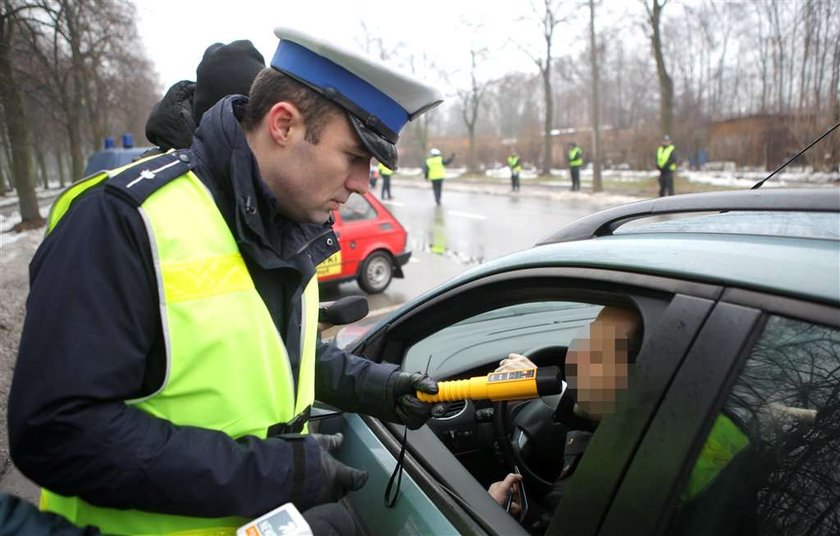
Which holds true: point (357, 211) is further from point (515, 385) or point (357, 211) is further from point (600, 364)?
point (600, 364)

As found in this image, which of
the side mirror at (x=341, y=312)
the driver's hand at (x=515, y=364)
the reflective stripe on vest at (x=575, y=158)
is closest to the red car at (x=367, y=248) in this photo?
the side mirror at (x=341, y=312)

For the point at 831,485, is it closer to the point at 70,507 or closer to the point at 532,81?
the point at 70,507

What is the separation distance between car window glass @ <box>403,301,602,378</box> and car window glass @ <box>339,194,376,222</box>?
4.48m

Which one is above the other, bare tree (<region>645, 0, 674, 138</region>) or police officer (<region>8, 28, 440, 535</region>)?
bare tree (<region>645, 0, 674, 138</region>)

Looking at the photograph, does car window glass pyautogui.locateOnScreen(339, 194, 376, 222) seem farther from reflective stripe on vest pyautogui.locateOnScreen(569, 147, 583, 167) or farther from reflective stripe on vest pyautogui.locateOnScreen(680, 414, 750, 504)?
reflective stripe on vest pyautogui.locateOnScreen(569, 147, 583, 167)

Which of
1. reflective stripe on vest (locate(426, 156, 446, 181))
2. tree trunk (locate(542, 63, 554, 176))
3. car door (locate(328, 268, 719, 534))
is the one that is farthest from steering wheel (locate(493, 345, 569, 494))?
tree trunk (locate(542, 63, 554, 176))

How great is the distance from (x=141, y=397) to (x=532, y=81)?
42263 mm

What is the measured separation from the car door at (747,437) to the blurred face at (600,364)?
0.18 metres

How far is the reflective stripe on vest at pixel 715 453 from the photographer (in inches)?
40.3

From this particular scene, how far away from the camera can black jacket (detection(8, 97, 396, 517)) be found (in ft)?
3.30

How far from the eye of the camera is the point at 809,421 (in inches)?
41.6

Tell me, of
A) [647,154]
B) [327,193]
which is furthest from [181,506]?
[647,154]

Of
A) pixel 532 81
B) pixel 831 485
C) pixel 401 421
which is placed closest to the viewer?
pixel 831 485

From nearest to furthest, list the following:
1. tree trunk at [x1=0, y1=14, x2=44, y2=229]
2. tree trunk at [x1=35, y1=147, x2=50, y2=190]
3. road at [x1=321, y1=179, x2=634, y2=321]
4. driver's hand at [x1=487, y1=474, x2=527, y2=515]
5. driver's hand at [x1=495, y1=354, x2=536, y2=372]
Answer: driver's hand at [x1=495, y1=354, x2=536, y2=372]
driver's hand at [x1=487, y1=474, x2=527, y2=515]
road at [x1=321, y1=179, x2=634, y2=321]
tree trunk at [x1=0, y1=14, x2=44, y2=229]
tree trunk at [x1=35, y1=147, x2=50, y2=190]
